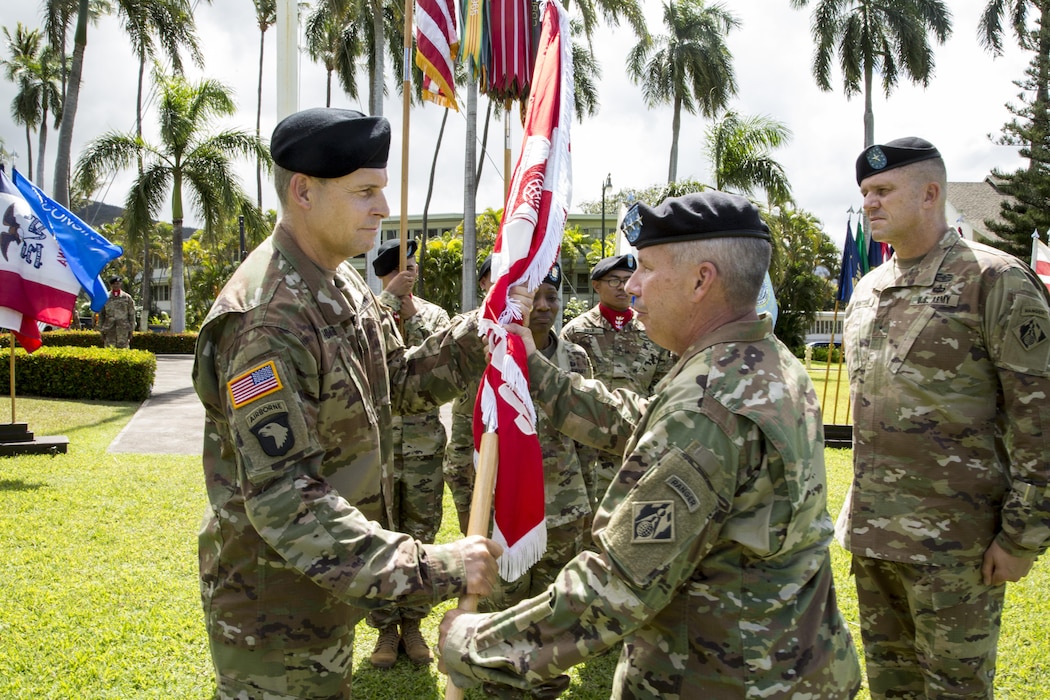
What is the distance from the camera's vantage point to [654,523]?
1.73m

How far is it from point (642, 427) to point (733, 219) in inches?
22.9

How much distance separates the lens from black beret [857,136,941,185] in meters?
3.24

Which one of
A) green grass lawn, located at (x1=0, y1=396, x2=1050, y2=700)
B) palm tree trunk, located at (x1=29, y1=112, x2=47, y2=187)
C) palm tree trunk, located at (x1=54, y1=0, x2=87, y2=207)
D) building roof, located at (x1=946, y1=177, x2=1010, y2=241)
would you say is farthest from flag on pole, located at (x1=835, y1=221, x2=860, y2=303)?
palm tree trunk, located at (x1=29, y1=112, x2=47, y2=187)

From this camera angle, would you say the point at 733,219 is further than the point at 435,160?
No

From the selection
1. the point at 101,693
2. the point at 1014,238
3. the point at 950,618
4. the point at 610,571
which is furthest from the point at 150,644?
the point at 1014,238

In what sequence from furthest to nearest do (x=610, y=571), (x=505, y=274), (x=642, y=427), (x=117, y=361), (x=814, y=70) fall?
(x=814, y=70)
(x=117, y=361)
(x=505, y=274)
(x=642, y=427)
(x=610, y=571)

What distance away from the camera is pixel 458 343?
2.96 meters

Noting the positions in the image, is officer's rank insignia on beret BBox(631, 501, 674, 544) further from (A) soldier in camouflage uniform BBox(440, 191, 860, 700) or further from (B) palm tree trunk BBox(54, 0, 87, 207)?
(B) palm tree trunk BBox(54, 0, 87, 207)

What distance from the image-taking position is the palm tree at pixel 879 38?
3183cm

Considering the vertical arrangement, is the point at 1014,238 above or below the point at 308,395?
above

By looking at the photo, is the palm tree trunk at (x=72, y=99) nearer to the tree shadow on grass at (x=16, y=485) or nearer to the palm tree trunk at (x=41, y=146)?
the tree shadow on grass at (x=16, y=485)

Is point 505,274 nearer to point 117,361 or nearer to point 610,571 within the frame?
point 610,571

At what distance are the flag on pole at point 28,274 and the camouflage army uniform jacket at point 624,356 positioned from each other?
575cm

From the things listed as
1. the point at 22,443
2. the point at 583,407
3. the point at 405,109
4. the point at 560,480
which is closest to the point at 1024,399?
the point at 583,407
